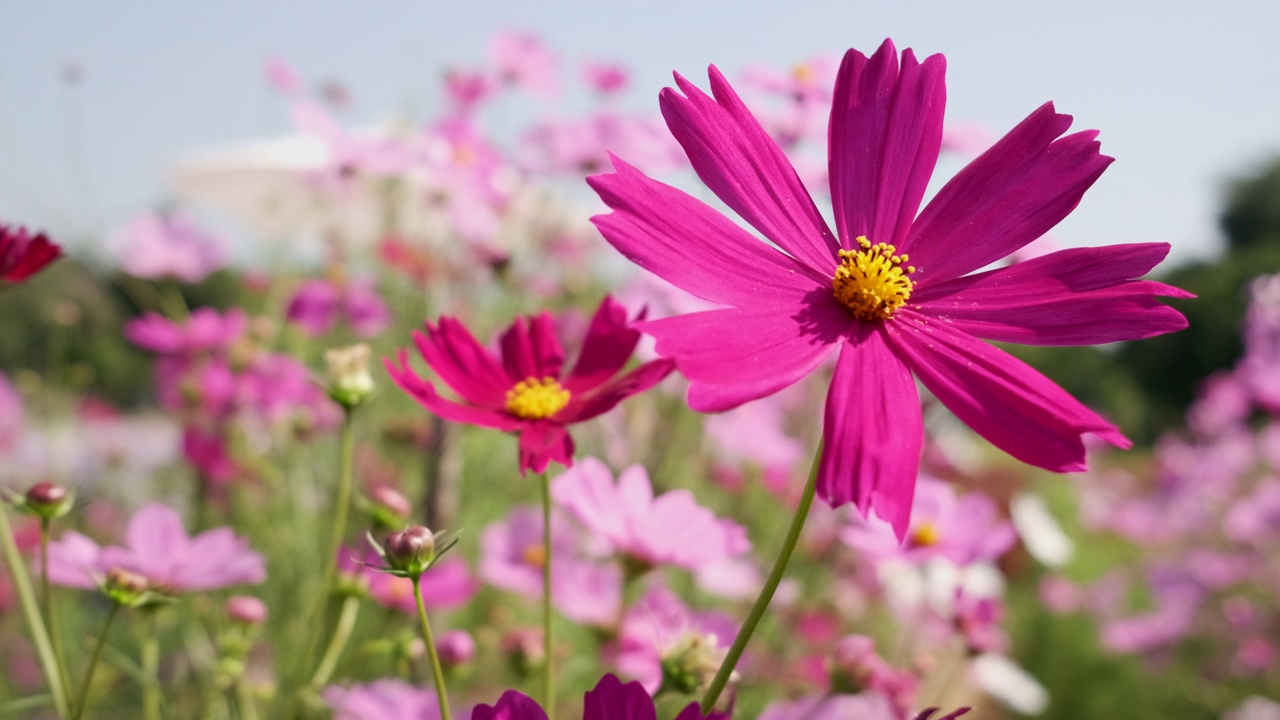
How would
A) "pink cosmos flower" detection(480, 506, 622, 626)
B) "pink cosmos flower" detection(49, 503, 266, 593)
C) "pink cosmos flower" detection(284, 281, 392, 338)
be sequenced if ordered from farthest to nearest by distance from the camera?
"pink cosmos flower" detection(284, 281, 392, 338)
"pink cosmos flower" detection(480, 506, 622, 626)
"pink cosmos flower" detection(49, 503, 266, 593)

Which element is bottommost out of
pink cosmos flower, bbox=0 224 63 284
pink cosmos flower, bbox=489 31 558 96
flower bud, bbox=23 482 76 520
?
flower bud, bbox=23 482 76 520

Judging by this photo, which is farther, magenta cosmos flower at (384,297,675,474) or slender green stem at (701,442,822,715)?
magenta cosmos flower at (384,297,675,474)

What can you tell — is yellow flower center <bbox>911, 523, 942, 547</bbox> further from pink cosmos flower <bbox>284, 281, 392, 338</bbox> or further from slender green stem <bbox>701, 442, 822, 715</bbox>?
pink cosmos flower <bbox>284, 281, 392, 338</bbox>

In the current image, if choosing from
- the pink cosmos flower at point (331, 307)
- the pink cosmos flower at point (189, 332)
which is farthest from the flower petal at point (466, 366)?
the pink cosmos flower at point (189, 332)

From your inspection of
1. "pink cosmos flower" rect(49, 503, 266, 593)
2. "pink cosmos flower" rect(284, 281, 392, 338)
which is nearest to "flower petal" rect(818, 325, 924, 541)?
"pink cosmos flower" rect(49, 503, 266, 593)

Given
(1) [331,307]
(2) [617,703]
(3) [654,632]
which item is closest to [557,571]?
(3) [654,632]

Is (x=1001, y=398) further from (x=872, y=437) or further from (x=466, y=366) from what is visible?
(x=466, y=366)

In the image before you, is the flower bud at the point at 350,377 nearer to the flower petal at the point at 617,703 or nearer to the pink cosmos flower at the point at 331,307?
the flower petal at the point at 617,703
